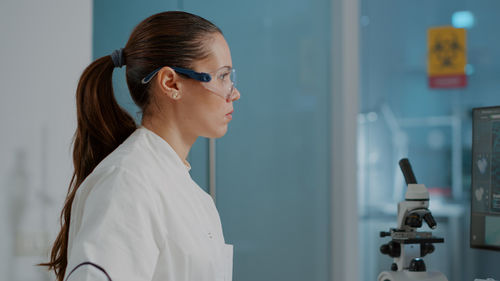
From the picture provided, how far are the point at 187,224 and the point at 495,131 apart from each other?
139cm

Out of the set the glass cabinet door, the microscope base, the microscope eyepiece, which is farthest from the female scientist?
the glass cabinet door

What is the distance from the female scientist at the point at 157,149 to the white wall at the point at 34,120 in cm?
74

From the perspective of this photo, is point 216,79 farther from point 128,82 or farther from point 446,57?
point 446,57

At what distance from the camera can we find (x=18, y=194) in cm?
192

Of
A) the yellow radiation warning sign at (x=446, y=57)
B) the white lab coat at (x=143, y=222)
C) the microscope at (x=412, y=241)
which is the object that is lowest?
the microscope at (x=412, y=241)

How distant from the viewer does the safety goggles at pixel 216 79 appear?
1.20 meters

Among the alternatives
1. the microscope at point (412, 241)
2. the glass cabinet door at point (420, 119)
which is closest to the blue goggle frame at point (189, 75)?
the microscope at point (412, 241)

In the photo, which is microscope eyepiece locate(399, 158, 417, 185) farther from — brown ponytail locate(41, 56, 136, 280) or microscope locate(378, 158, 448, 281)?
brown ponytail locate(41, 56, 136, 280)

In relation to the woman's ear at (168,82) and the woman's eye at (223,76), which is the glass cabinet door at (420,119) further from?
the woman's ear at (168,82)

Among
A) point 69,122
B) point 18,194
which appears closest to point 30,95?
point 69,122

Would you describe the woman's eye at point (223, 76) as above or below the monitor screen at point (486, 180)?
above

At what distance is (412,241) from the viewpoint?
189cm

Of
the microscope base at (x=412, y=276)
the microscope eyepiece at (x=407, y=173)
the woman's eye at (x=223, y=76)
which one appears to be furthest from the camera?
the microscope eyepiece at (x=407, y=173)

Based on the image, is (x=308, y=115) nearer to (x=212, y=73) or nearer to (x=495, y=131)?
(x=495, y=131)
